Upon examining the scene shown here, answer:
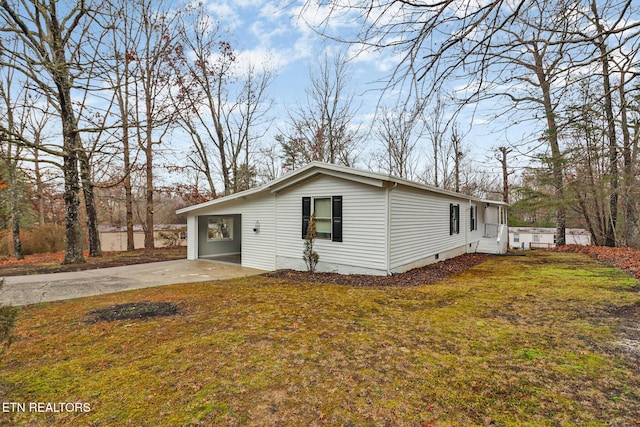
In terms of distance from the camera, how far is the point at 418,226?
9047mm

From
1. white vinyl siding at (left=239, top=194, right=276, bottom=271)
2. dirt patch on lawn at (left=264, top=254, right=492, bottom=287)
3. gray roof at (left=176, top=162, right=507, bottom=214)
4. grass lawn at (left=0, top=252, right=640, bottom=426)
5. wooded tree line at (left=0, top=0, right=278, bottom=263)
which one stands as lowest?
grass lawn at (left=0, top=252, right=640, bottom=426)

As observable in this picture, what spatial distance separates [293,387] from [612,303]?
5.67 meters

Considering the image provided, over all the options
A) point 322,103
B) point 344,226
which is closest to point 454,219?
point 344,226

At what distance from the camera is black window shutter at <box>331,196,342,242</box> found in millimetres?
8133

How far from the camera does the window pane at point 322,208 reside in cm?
847

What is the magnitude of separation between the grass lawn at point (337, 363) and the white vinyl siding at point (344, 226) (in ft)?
7.64

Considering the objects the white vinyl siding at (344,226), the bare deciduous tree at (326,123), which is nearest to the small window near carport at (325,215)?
the white vinyl siding at (344,226)

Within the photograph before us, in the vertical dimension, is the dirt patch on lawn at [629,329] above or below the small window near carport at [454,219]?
below

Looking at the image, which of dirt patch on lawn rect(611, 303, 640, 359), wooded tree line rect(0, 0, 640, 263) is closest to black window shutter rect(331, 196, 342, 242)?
wooded tree line rect(0, 0, 640, 263)

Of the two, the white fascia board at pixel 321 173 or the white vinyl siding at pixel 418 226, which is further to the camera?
the white vinyl siding at pixel 418 226

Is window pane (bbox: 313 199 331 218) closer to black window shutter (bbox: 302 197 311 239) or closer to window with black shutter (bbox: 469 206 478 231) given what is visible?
black window shutter (bbox: 302 197 311 239)

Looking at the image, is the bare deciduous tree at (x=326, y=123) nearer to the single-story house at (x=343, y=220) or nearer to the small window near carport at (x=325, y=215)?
the single-story house at (x=343, y=220)

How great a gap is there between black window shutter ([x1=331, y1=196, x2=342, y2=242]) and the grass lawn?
286 centimetres

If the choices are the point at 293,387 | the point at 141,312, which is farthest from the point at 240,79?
the point at 293,387
